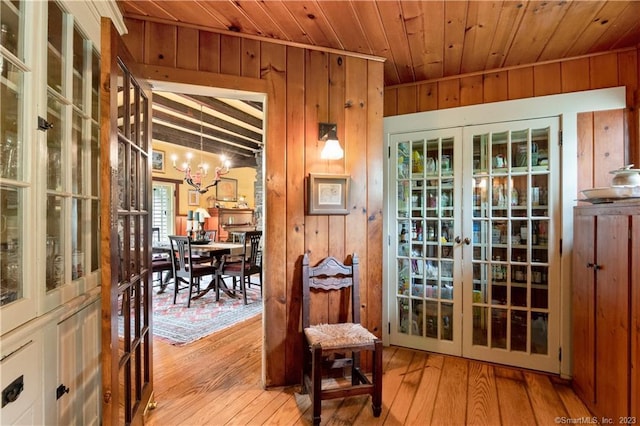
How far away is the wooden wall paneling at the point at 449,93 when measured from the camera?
2721 millimetres

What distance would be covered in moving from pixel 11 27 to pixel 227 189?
8.18 metres

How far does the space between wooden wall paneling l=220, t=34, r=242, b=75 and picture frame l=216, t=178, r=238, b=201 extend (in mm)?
7028

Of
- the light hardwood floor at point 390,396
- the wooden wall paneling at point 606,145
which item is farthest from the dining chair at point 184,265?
the wooden wall paneling at point 606,145

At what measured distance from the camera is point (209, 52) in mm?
2051

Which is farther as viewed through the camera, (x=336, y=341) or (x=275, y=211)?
(x=275, y=211)

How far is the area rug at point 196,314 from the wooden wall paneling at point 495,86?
131 inches

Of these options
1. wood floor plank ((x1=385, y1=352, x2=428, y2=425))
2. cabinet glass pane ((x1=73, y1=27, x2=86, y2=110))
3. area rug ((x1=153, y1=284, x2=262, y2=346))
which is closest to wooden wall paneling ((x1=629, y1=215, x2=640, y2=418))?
wood floor plank ((x1=385, y1=352, x2=428, y2=425))

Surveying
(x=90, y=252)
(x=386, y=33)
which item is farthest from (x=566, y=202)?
(x=90, y=252)

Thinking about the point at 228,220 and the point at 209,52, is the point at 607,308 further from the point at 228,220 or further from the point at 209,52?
the point at 228,220

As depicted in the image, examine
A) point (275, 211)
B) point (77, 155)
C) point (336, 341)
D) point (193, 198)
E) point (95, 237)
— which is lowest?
point (336, 341)

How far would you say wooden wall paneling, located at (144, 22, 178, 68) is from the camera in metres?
1.94

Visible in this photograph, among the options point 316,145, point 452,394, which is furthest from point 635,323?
point 316,145

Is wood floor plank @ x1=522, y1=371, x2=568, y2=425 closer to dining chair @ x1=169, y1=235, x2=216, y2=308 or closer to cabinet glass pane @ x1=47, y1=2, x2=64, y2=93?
cabinet glass pane @ x1=47, y1=2, x2=64, y2=93

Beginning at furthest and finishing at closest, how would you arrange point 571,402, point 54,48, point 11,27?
1. point 571,402
2. point 54,48
3. point 11,27
